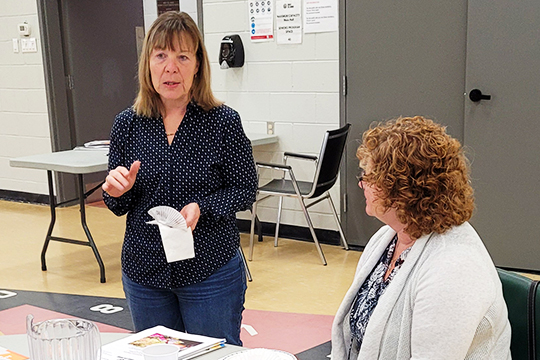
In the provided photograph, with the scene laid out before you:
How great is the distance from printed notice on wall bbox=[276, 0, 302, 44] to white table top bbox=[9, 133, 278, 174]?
0.75m

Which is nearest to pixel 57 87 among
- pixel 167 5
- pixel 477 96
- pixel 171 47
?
pixel 167 5

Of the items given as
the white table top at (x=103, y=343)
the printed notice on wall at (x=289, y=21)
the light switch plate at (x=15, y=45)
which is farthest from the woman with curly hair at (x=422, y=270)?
the light switch plate at (x=15, y=45)

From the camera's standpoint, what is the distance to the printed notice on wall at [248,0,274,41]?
475 cm

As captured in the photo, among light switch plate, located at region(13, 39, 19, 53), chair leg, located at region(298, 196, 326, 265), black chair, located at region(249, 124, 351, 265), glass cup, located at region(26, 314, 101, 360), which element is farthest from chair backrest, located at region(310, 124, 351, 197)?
light switch plate, located at region(13, 39, 19, 53)

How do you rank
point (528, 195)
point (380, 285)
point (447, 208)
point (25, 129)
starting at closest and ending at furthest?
point (447, 208) < point (380, 285) < point (528, 195) < point (25, 129)

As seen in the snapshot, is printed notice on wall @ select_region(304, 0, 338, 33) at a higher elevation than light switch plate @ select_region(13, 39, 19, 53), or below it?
higher

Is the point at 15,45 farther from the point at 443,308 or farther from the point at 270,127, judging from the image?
the point at 443,308

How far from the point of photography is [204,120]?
6.33ft

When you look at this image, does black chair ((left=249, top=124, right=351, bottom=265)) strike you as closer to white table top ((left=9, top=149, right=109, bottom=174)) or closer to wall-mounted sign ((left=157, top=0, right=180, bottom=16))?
white table top ((left=9, top=149, right=109, bottom=174))

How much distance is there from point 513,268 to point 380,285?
2821 mm

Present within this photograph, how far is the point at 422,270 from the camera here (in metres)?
1.40

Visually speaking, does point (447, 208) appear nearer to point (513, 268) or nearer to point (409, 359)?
point (409, 359)

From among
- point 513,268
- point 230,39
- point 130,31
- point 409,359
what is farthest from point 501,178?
point 130,31

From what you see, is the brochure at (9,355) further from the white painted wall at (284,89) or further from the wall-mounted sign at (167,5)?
the wall-mounted sign at (167,5)
